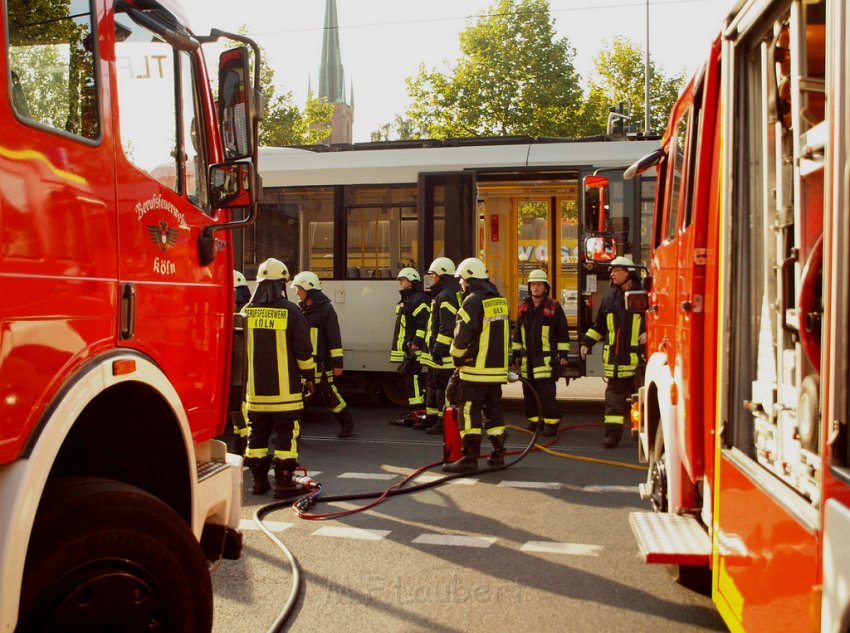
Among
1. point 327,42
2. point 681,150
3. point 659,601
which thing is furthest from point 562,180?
point 327,42

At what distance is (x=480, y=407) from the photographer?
8609mm

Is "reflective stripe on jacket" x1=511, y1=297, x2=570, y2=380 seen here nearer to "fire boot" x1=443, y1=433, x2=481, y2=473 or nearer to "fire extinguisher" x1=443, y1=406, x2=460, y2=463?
"fire boot" x1=443, y1=433, x2=481, y2=473

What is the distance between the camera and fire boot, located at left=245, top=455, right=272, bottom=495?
755 cm

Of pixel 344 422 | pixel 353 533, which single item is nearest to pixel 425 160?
pixel 344 422

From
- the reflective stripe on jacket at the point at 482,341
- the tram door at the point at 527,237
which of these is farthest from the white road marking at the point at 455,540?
the tram door at the point at 527,237

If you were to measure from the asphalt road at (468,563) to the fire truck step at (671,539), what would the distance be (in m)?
0.50

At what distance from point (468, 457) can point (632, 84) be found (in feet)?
88.5

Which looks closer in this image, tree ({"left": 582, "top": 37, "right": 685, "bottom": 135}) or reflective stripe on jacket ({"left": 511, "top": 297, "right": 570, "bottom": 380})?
reflective stripe on jacket ({"left": 511, "top": 297, "right": 570, "bottom": 380})

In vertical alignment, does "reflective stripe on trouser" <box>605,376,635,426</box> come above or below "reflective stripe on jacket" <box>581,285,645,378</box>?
below

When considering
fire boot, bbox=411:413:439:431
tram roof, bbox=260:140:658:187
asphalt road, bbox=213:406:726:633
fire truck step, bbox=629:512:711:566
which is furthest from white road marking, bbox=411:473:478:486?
tram roof, bbox=260:140:658:187

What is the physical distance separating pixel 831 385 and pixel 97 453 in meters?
2.40

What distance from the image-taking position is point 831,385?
218 centimetres

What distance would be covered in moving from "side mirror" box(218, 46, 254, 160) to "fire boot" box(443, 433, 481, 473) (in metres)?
4.97

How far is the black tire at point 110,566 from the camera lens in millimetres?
2551
